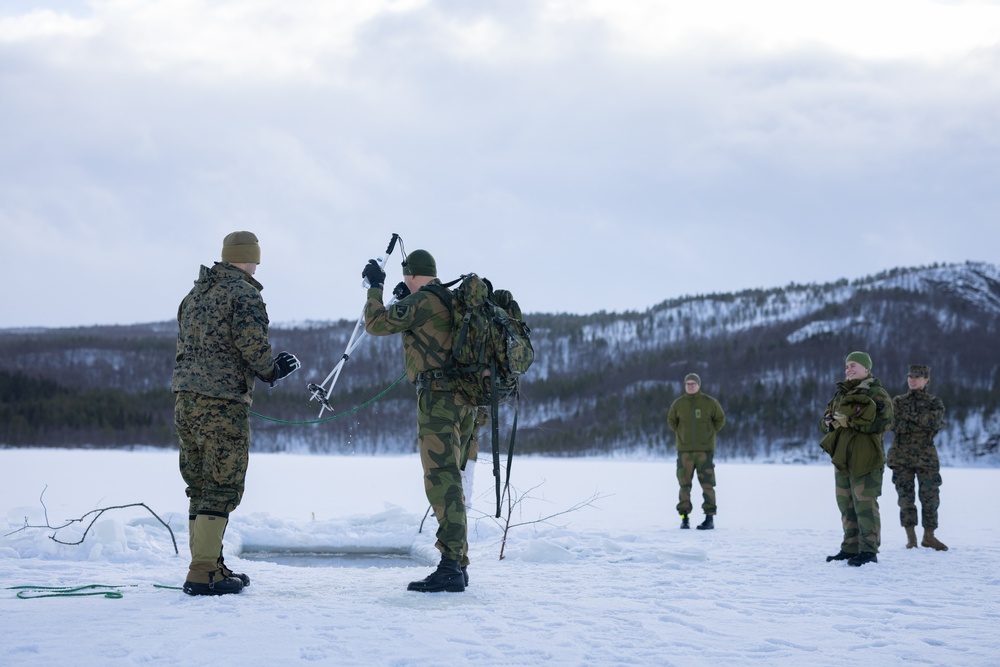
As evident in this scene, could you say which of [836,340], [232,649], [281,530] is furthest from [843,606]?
[836,340]

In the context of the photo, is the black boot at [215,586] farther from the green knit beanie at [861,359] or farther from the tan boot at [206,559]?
the green knit beanie at [861,359]

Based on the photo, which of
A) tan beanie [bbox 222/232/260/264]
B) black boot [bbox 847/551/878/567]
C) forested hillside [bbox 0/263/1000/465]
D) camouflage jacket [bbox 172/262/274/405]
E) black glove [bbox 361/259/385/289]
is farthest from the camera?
forested hillside [bbox 0/263/1000/465]

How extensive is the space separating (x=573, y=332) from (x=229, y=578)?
124787 mm

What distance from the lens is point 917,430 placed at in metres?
8.01

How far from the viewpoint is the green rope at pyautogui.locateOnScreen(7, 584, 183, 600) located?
4672 millimetres

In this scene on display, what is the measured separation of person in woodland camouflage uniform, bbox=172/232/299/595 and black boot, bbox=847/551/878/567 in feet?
Result: 14.9

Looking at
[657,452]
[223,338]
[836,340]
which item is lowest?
[657,452]

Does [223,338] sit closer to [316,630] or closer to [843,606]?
[316,630]

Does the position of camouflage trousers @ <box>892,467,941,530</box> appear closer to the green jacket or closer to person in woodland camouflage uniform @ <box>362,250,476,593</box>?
the green jacket

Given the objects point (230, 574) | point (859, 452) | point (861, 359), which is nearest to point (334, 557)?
point (230, 574)

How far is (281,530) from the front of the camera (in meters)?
8.22

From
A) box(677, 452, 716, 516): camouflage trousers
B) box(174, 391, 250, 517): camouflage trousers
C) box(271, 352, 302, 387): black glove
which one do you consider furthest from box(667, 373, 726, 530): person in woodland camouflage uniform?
box(174, 391, 250, 517): camouflage trousers

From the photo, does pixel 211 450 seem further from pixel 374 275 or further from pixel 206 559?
pixel 374 275

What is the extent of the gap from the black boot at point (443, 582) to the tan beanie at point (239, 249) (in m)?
2.08
